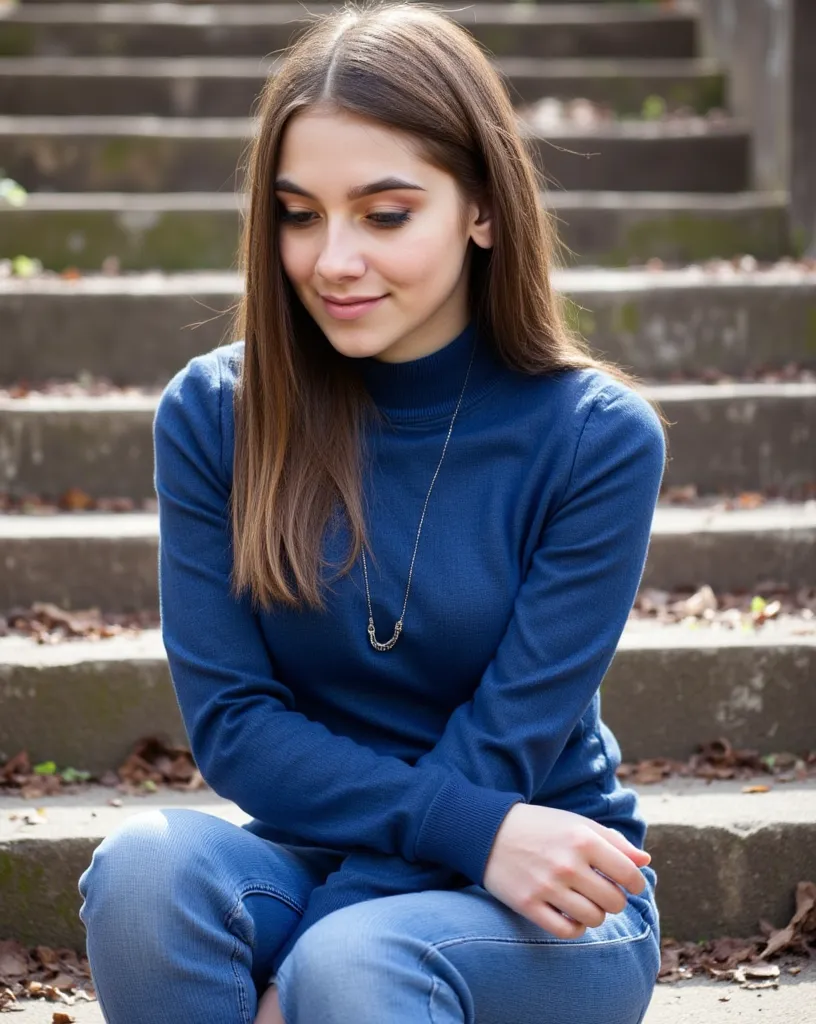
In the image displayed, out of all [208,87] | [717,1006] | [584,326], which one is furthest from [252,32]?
[717,1006]

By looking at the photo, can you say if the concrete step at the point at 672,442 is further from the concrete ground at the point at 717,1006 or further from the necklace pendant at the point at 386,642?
the necklace pendant at the point at 386,642

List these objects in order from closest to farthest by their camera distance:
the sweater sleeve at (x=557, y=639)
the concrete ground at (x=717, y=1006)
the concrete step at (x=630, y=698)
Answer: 1. the sweater sleeve at (x=557, y=639)
2. the concrete ground at (x=717, y=1006)
3. the concrete step at (x=630, y=698)

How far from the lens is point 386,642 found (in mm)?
2059

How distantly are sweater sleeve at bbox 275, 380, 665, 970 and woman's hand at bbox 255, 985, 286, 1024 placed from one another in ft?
0.21

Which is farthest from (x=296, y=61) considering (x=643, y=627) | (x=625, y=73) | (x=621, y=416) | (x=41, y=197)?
(x=625, y=73)

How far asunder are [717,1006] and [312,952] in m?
0.92

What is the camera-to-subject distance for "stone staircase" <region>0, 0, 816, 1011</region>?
2.72m

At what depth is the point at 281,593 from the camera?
203 centimetres

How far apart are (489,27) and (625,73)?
69 centimetres

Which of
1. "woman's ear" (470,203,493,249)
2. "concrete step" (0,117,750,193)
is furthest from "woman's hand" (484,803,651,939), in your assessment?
"concrete step" (0,117,750,193)

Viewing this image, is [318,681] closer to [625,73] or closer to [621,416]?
[621,416]

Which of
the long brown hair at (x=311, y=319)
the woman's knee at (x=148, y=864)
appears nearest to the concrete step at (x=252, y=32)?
the long brown hair at (x=311, y=319)

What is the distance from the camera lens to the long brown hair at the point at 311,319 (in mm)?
1998

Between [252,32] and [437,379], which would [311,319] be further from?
[252,32]
